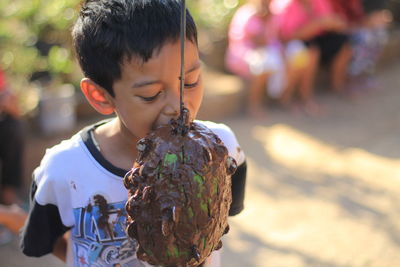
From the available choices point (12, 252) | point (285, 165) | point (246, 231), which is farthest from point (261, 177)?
point (12, 252)

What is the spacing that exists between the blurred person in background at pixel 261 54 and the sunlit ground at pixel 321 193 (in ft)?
1.45

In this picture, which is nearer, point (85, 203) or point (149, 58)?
point (149, 58)

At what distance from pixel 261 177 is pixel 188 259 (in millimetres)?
3674

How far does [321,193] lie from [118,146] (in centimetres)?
313

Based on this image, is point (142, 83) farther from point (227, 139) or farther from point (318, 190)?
point (318, 190)

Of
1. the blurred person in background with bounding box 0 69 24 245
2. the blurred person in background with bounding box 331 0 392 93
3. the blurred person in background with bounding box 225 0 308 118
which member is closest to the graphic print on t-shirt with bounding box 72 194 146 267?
the blurred person in background with bounding box 0 69 24 245

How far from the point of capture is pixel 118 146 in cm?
165

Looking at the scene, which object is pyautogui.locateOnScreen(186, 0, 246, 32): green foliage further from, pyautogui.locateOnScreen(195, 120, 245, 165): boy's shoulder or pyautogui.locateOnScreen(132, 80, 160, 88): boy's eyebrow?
pyautogui.locateOnScreen(132, 80, 160, 88): boy's eyebrow

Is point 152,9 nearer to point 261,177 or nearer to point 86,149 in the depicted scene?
point 86,149

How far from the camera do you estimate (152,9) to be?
4.72 ft

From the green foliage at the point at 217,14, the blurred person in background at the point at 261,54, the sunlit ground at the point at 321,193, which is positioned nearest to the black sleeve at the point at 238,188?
the sunlit ground at the point at 321,193

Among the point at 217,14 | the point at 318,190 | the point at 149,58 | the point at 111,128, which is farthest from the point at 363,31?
the point at 149,58

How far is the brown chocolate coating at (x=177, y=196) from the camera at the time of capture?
1116 mm

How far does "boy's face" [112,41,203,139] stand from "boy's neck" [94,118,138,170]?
172 millimetres
